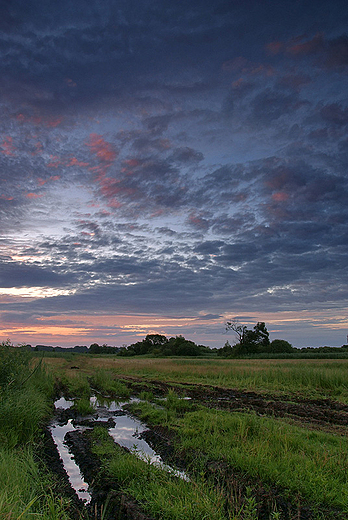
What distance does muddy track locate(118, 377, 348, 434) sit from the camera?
12430 mm

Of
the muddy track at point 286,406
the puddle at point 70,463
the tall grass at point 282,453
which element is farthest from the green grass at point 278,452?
the puddle at point 70,463

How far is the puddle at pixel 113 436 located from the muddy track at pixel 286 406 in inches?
Result: 160

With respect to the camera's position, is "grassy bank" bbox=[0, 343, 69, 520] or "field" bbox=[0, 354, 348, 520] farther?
"field" bbox=[0, 354, 348, 520]

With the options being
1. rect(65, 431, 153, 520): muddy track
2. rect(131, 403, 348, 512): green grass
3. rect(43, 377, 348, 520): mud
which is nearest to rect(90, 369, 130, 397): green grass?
rect(43, 377, 348, 520): mud

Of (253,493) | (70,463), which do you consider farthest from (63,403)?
(253,493)

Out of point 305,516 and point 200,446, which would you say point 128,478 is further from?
point 305,516

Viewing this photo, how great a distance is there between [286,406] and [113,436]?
827 centimetres

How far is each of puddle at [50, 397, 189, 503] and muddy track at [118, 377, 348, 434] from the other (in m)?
4.06

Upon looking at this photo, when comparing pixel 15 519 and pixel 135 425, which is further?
pixel 135 425

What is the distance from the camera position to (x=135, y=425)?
1252cm

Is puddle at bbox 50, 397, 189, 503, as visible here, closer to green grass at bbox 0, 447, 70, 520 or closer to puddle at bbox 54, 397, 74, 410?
puddle at bbox 54, 397, 74, 410

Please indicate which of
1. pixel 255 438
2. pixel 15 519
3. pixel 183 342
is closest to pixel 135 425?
pixel 255 438

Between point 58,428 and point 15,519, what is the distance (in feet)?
29.4

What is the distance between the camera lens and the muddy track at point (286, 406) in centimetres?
1243
